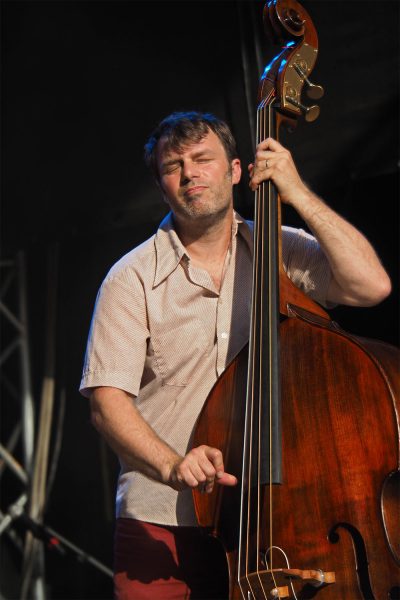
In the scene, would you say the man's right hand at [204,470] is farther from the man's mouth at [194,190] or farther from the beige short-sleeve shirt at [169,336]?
the man's mouth at [194,190]

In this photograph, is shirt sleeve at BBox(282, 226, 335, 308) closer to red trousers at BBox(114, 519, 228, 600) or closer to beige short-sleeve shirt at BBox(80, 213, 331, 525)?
beige short-sleeve shirt at BBox(80, 213, 331, 525)

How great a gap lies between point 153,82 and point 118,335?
1780mm

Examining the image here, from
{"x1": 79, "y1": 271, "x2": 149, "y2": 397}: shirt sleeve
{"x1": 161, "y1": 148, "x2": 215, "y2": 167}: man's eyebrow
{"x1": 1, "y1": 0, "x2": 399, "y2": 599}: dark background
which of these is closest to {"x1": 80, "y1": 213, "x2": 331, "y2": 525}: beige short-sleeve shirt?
{"x1": 79, "y1": 271, "x2": 149, "y2": 397}: shirt sleeve

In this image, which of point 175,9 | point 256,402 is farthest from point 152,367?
point 175,9

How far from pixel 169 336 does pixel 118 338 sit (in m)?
0.14

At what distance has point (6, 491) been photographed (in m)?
3.92

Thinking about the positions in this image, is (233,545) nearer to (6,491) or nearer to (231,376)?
(231,376)

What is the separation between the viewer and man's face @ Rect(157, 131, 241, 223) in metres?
1.96

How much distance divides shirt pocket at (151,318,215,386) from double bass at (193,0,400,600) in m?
0.30

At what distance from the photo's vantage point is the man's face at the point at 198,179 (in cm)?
196

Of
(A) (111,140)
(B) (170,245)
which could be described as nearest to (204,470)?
(B) (170,245)

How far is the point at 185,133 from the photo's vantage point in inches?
82.2

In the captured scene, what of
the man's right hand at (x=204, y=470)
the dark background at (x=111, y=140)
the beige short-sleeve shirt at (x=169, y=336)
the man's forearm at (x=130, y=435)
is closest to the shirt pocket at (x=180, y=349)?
the beige short-sleeve shirt at (x=169, y=336)

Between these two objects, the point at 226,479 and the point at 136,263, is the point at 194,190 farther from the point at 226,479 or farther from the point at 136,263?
the point at 226,479
